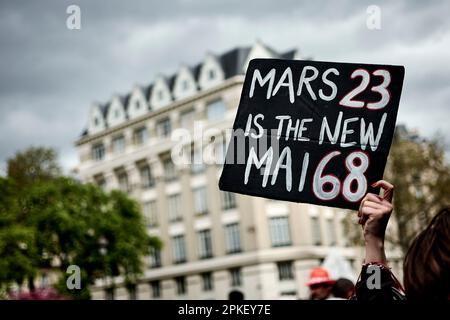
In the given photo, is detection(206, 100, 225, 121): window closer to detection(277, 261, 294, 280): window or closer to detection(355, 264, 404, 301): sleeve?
detection(277, 261, 294, 280): window

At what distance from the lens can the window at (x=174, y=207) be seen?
49.4 meters

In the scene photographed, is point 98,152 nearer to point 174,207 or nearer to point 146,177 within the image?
point 146,177

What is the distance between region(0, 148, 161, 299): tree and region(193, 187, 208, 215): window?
11204mm

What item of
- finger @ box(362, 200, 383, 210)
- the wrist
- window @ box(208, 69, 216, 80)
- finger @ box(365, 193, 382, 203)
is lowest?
the wrist

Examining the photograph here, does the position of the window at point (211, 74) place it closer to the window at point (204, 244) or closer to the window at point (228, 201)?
the window at point (228, 201)

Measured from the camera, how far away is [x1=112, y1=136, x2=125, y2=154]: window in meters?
53.1

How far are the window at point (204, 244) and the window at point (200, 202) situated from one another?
133 centimetres

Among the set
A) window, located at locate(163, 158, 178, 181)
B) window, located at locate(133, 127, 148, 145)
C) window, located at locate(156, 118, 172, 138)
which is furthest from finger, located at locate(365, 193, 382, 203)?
window, located at locate(133, 127, 148, 145)

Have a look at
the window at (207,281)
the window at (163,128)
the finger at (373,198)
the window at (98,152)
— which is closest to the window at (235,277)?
the window at (207,281)

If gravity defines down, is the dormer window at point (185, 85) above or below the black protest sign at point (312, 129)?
above

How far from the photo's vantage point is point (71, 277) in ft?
10.5

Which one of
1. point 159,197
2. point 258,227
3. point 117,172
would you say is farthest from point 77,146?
point 258,227
